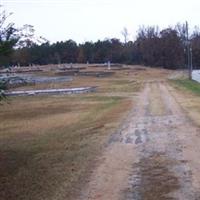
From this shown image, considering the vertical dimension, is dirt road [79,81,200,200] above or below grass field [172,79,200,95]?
above

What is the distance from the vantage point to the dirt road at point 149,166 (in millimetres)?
9797

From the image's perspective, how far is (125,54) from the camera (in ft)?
413

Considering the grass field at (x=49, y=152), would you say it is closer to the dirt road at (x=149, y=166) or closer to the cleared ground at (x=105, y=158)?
the cleared ground at (x=105, y=158)

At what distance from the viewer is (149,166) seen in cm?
1234

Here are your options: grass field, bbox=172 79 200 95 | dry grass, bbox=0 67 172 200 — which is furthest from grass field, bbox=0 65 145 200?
grass field, bbox=172 79 200 95

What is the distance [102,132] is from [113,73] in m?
70.3

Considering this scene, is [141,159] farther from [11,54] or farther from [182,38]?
[182,38]

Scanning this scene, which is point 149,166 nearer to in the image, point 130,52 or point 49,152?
point 49,152

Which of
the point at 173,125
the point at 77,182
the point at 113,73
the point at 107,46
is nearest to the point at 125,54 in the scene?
the point at 107,46

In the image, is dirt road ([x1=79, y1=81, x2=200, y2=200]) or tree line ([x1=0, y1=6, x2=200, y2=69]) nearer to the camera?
dirt road ([x1=79, y1=81, x2=200, y2=200])

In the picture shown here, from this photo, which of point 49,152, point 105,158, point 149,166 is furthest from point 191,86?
point 149,166

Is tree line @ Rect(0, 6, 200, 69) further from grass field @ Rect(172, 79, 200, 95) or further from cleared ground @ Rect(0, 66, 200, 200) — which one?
cleared ground @ Rect(0, 66, 200, 200)

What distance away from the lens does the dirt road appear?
9.80 meters

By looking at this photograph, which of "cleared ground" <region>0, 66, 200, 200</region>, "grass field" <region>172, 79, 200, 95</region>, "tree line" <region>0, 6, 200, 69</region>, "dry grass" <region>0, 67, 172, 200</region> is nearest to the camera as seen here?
"cleared ground" <region>0, 66, 200, 200</region>
